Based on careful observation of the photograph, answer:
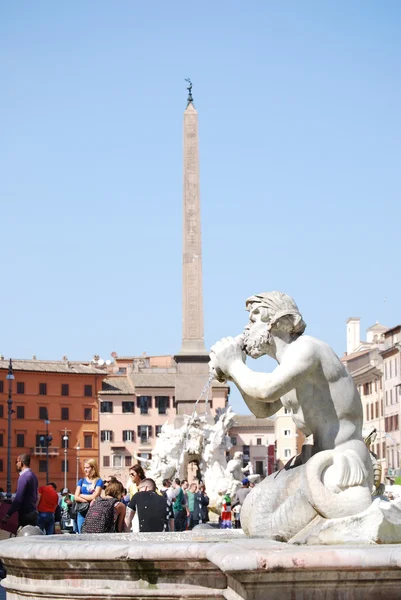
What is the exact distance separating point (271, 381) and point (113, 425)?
84219mm

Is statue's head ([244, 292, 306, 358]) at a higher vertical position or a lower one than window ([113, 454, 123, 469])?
lower

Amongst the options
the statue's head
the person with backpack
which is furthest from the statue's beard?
the person with backpack

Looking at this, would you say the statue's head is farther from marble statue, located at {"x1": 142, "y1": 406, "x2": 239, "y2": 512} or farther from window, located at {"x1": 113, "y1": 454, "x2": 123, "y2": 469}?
window, located at {"x1": 113, "y1": 454, "x2": 123, "y2": 469}

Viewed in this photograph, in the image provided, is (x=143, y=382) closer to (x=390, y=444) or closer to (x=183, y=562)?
(x=390, y=444)

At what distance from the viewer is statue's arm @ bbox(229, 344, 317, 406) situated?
5312 mm

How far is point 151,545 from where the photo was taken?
4.45m

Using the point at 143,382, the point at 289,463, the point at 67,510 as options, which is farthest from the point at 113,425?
the point at 289,463

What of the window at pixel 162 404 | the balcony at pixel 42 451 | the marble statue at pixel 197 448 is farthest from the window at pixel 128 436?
the marble statue at pixel 197 448

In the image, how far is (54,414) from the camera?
291 ft

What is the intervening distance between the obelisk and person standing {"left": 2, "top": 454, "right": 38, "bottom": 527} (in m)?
24.7

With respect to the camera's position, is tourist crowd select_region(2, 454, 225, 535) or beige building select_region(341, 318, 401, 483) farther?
beige building select_region(341, 318, 401, 483)

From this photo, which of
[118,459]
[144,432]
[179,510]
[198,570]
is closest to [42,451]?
[118,459]

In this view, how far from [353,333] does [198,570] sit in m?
98.3

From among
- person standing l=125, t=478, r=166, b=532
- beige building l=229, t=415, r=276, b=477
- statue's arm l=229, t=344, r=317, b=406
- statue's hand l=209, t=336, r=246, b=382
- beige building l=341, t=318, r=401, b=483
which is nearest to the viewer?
statue's arm l=229, t=344, r=317, b=406
